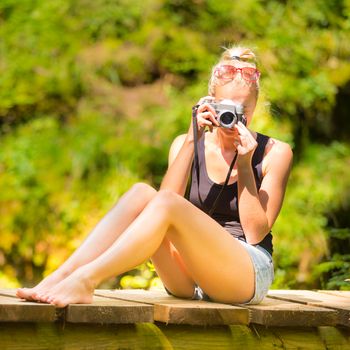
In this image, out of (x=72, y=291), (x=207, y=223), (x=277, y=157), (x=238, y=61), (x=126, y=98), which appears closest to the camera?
(x=72, y=291)

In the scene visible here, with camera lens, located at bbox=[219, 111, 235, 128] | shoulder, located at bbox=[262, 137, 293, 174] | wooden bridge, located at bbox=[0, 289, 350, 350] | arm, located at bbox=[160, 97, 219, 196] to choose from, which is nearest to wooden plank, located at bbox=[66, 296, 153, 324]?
wooden bridge, located at bbox=[0, 289, 350, 350]

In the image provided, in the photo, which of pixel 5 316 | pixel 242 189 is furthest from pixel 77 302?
pixel 242 189

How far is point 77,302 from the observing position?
3.25 m

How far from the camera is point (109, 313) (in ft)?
10.4

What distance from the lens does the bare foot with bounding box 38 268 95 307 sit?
320 cm

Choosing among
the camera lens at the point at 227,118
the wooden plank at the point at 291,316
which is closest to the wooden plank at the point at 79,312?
the wooden plank at the point at 291,316

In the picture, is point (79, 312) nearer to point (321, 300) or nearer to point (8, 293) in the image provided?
point (8, 293)

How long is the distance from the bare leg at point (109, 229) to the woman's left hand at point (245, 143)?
411mm

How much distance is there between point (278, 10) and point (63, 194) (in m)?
2.78

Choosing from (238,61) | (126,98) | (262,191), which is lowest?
(126,98)

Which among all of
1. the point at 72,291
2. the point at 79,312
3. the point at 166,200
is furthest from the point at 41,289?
the point at 166,200

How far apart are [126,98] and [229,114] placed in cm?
480

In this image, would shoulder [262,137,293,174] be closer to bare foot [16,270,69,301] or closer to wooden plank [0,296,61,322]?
bare foot [16,270,69,301]

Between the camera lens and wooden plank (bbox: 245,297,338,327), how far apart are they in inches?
31.1
